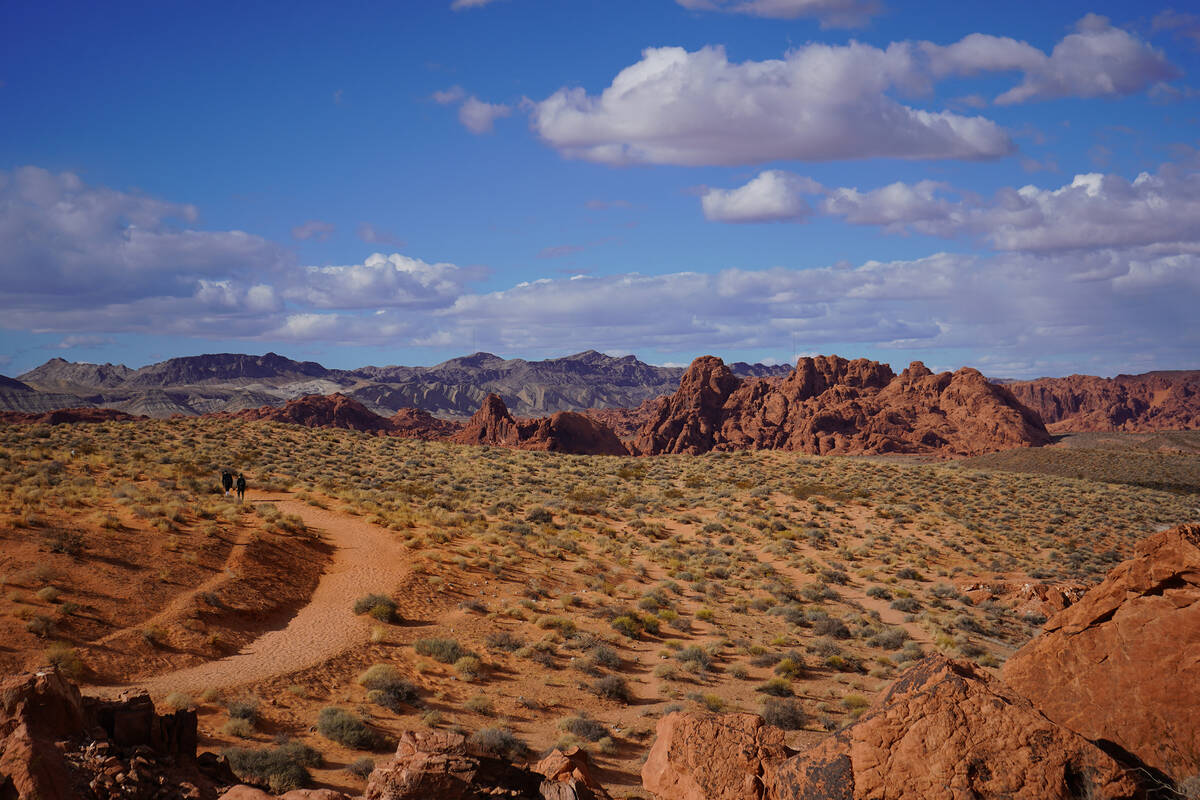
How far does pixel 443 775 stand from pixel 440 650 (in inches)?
402

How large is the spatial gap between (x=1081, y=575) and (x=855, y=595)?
36.5 feet

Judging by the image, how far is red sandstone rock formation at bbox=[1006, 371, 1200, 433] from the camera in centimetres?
15600

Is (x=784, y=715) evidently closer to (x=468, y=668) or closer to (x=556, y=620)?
(x=468, y=668)

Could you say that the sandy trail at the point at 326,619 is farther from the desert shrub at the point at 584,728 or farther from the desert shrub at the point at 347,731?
the desert shrub at the point at 584,728

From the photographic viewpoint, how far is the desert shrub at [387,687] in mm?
13727

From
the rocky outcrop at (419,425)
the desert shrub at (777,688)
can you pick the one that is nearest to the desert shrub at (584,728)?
the desert shrub at (777,688)

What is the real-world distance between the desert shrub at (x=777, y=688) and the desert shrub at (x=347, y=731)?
350 inches

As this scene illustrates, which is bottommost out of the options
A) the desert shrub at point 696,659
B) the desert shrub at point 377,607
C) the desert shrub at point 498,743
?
the desert shrub at point 696,659

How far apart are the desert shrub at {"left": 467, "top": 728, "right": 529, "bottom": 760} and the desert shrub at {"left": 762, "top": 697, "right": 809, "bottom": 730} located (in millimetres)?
5292

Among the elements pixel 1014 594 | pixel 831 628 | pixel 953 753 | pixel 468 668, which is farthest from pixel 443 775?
pixel 1014 594

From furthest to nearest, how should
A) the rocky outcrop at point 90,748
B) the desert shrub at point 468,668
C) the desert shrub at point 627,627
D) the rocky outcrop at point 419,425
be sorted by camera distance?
the rocky outcrop at point 419,425
the desert shrub at point 627,627
the desert shrub at point 468,668
the rocky outcrop at point 90,748

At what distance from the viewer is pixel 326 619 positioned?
18.2 metres

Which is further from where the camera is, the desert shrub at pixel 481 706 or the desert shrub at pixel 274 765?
the desert shrub at pixel 481 706

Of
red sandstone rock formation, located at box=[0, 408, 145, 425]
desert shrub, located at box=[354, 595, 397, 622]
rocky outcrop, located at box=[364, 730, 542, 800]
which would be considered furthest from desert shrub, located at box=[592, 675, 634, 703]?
red sandstone rock formation, located at box=[0, 408, 145, 425]
